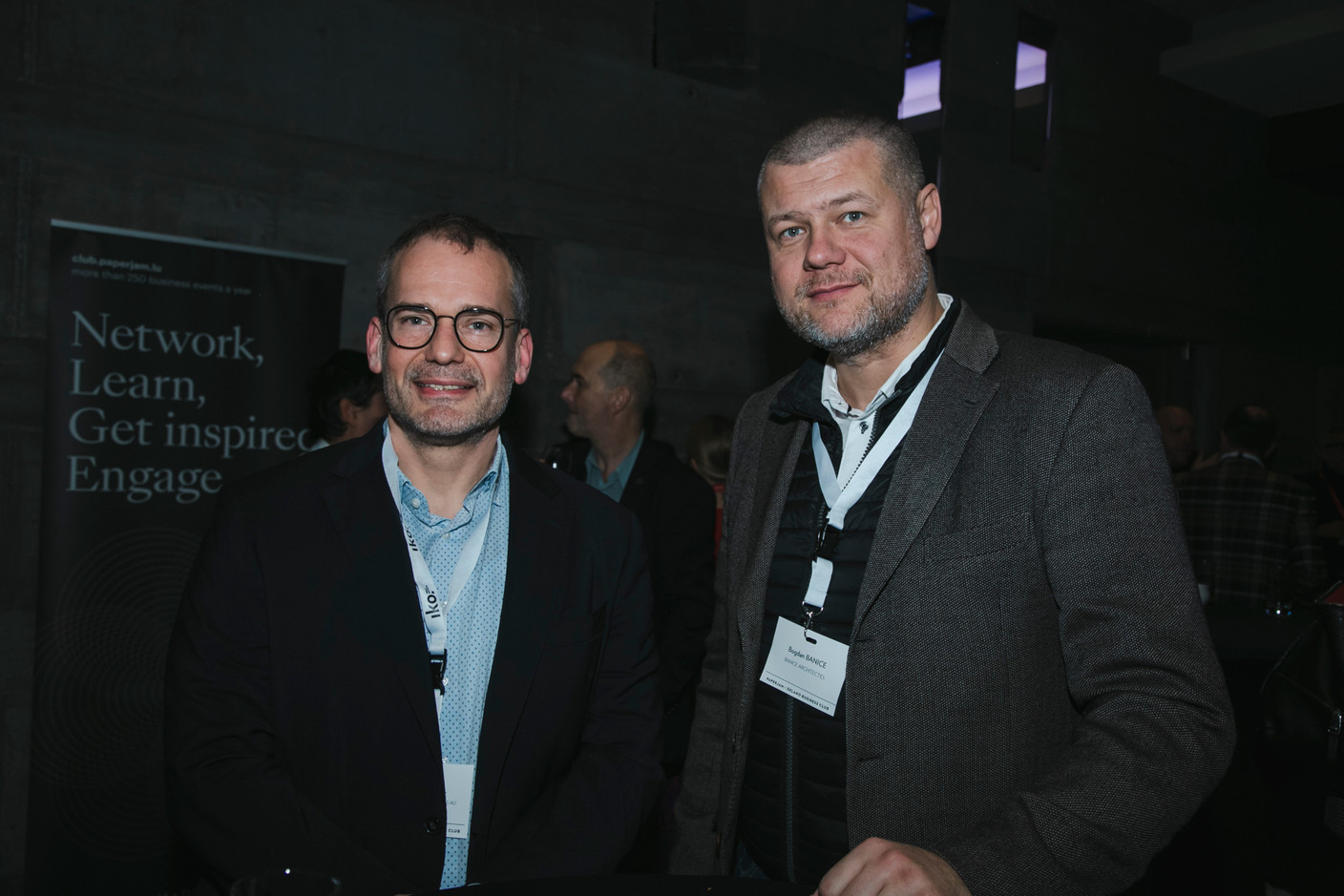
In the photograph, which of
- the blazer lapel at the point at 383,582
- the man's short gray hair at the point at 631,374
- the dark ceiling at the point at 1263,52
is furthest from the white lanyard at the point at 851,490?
the dark ceiling at the point at 1263,52

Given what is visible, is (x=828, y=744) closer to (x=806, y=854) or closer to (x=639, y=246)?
(x=806, y=854)

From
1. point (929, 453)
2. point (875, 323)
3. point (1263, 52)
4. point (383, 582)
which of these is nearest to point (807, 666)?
point (929, 453)

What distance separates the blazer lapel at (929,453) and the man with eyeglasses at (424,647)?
531mm

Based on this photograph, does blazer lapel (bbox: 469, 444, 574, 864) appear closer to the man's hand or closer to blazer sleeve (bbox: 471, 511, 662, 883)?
blazer sleeve (bbox: 471, 511, 662, 883)

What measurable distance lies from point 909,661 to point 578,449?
105 inches

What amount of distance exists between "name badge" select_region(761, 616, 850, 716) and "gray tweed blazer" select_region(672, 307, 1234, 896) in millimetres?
52

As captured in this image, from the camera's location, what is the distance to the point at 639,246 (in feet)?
15.4

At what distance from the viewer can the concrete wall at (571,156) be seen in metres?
3.19

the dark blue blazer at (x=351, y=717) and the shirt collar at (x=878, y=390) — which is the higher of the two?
the shirt collar at (x=878, y=390)

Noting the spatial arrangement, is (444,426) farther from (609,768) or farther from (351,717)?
(609,768)

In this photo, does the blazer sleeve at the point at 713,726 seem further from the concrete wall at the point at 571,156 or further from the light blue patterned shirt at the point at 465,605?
the concrete wall at the point at 571,156

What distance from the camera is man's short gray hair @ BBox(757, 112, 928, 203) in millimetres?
1563

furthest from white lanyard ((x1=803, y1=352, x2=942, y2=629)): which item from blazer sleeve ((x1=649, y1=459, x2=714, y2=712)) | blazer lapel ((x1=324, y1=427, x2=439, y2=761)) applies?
blazer sleeve ((x1=649, y1=459, x2=714, y2=712))

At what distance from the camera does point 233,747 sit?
141 cm
